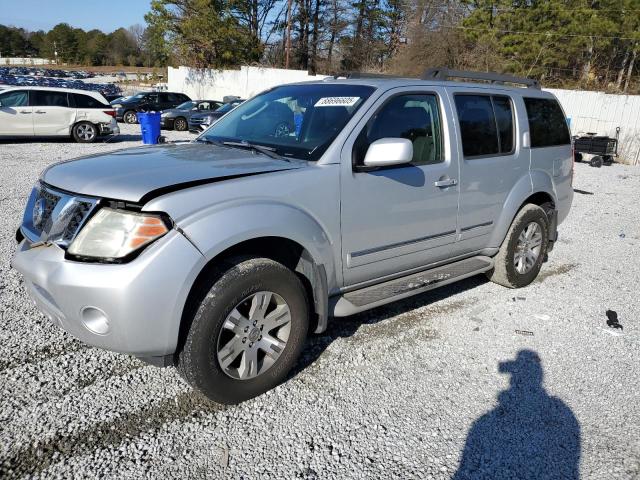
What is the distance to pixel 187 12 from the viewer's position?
3797cm

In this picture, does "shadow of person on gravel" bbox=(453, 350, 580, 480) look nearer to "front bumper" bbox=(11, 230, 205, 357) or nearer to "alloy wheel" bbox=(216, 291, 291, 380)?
"alloy wheel" bbox=(216, 291, 291, 380)

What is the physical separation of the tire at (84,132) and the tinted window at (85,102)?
0.56m

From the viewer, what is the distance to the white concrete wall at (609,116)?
19.3 m

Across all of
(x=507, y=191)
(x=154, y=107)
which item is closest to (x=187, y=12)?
(x=154, y=107)

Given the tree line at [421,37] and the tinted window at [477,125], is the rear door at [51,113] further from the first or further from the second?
the tree line at [421,37]

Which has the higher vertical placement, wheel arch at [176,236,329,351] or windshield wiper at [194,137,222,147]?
windshield wiper at [194,137,222,147]

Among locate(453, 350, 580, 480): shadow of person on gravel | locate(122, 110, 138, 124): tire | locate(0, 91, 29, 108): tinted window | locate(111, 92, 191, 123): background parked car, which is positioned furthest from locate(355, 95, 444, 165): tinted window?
locate(122, 110, 138, 124): tire

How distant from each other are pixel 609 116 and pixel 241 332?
72.5 feet

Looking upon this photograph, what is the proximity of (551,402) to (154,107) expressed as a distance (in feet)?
72.6

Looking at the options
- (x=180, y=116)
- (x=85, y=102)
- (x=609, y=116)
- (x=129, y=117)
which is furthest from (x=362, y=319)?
(x=129, y=117)

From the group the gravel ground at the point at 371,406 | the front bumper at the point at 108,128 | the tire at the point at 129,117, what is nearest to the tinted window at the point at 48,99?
the front bumper at the point at 108,128

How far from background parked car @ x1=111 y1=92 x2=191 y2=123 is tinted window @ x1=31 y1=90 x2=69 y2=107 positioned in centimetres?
655

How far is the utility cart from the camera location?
55.2 ft

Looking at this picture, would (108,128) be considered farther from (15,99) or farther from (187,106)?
(187,106)
